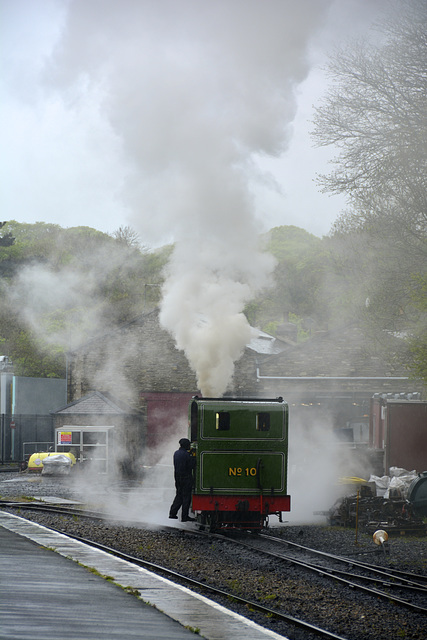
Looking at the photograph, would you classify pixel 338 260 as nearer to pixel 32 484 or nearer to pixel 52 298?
pixel 32 484

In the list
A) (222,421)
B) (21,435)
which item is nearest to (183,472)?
(222,421)

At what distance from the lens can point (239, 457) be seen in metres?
15.7

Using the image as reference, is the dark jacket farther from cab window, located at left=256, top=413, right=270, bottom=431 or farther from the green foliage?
the green foliage

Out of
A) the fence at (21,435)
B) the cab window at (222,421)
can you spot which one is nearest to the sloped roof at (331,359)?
the fence at (21,435)

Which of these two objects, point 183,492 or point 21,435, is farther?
point 21,435

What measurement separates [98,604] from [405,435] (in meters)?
17.0

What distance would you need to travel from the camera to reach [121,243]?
67.1m

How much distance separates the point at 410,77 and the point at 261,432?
13006 millimetres

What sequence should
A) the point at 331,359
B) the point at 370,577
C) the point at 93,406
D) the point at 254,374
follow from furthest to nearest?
the point at 254,374
the point at 93,406
the point at 331,359
the point at 370,577

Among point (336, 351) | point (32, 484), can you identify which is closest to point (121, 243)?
point (336, 351)

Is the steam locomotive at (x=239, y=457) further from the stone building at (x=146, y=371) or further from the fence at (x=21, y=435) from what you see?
the fence at (x=21, y=435)

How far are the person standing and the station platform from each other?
3.96 meters

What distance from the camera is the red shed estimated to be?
2355cm

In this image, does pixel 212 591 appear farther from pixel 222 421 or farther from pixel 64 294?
pixel 64 294
